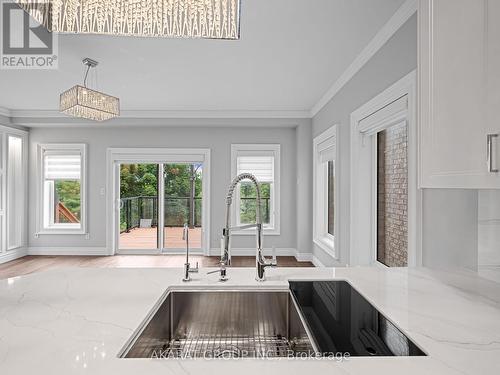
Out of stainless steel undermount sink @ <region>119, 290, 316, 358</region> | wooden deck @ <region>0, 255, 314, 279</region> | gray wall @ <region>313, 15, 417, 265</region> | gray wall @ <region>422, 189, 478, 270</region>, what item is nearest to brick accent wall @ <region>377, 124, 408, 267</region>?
gray wall @ <region>313, 15, 417, 265</region>

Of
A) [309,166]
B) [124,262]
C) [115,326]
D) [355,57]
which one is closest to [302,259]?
[309,166]

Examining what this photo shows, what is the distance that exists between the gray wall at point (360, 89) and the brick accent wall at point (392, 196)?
1.47ft

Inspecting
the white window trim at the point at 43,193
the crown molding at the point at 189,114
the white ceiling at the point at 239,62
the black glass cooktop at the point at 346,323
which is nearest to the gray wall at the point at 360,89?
the white ceiling at the point at 239,62

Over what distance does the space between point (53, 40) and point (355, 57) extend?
2885 mm

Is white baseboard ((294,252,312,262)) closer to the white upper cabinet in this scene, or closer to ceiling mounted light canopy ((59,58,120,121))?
ceiling mounted light canopy ((59,58,120,121))

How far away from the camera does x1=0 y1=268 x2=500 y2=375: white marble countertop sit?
2.42ft

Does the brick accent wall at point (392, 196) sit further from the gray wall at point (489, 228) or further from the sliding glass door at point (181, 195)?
the sliding glass door at point (181, 195)

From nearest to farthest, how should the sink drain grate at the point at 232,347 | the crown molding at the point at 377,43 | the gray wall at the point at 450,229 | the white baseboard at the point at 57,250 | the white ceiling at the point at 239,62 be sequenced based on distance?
the sink drain grate at the point at 232,347
the gray wall at the point at 450,229
the crown molding at the point at 377,43
the white ceiling at the point at 239,62
the white baseboard at the point at 57,250

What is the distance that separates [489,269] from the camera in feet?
5.12

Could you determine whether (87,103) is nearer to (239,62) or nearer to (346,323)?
(239,62)

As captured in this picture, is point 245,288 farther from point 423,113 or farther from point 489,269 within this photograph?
point 489,269

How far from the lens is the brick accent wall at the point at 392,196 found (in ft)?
9.42

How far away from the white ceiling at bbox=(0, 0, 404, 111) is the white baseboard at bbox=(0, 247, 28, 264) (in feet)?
8.23

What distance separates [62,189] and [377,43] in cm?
589
